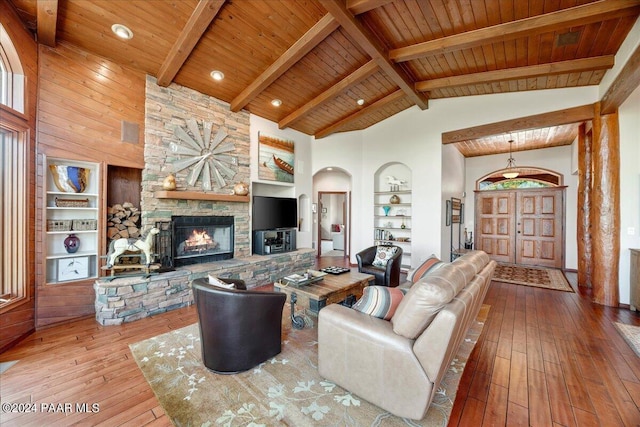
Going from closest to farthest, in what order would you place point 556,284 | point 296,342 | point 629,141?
point 296,342
point 629,141
point 556,284

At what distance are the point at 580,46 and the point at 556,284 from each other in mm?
4065

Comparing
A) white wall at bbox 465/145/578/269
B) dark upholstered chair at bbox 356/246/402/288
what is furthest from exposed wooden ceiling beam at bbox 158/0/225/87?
white wall at bbox 465/145/578/269

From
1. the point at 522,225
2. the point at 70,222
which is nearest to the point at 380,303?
the point at 70,222

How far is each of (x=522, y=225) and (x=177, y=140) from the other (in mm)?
8363

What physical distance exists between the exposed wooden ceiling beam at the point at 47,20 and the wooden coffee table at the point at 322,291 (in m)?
3.52

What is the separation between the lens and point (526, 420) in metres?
1.75

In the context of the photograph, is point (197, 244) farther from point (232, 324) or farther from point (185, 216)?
point (232, 324)

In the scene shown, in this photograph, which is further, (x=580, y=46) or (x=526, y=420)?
(x=580, y=46)

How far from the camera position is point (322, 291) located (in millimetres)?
2881

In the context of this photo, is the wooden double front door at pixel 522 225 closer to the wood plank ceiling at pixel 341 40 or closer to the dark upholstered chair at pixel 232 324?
the wood plank ceiling at pixel 341 40

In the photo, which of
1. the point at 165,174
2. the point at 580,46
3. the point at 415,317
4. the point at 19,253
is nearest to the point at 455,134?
the point at 580,46

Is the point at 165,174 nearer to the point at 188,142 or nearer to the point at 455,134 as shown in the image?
the point at 188,142

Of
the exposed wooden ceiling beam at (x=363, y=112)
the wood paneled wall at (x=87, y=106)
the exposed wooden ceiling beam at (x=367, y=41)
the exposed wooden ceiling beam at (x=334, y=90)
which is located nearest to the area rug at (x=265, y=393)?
the wood paneled wall at (x=87, y=106)

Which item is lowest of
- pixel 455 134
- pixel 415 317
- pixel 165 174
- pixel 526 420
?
pixel 526 420
